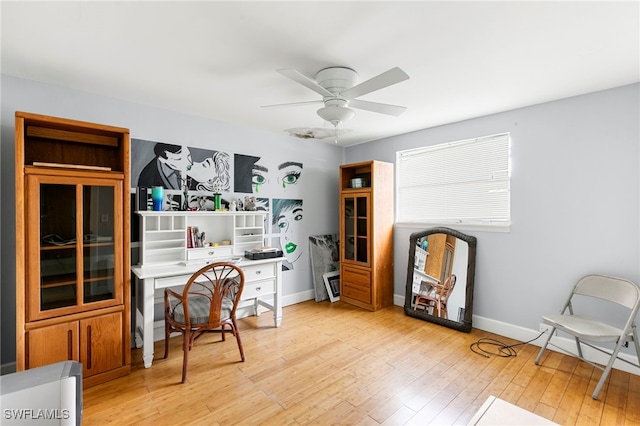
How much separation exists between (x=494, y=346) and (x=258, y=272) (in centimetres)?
249

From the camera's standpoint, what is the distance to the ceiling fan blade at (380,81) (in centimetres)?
170

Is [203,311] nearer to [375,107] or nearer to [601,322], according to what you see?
[375,107]

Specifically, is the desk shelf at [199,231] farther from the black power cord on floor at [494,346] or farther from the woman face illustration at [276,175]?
the black power cord on floor at [494,346]

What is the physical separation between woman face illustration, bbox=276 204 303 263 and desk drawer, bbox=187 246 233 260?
2.83 feet

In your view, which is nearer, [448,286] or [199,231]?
[199,231]

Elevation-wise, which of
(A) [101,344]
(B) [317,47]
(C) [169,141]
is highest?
(B) [317,47]

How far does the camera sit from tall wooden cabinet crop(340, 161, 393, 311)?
12.9ft

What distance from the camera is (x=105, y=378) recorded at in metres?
2.30

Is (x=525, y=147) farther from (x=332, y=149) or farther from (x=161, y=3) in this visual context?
(x=161, y=3)

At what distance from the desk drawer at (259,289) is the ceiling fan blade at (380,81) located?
2.13m

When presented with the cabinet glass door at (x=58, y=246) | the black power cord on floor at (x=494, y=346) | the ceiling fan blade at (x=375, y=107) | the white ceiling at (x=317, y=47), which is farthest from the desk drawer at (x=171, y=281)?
the black power cord on floor at (x=494, y=346)

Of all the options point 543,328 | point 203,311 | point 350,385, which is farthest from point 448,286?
point 203,311

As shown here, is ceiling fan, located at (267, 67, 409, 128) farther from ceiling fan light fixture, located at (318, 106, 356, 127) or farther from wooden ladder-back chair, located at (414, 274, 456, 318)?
wooden ladder-back chair, located at (414, 274, 456, 318)

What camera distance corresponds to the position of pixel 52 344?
7.01 feet
